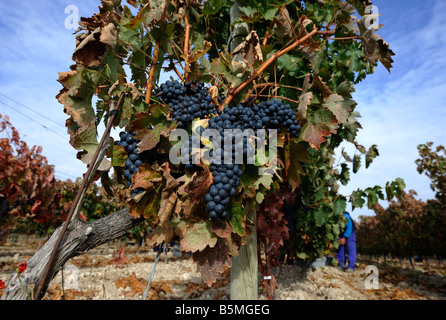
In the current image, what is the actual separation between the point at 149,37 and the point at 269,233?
195cm

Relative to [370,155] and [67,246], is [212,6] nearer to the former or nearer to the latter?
[67,246]

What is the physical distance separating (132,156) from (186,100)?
13.7 inches

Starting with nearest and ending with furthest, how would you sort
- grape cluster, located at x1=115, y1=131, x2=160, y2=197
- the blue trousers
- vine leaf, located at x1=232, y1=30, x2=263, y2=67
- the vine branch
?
the vine branch < grape cluster, located at x1=115, y1=131, x2=160, y2=197 < vine leaf, located at x1=232, y1=30, x2=263, y2=67 < the blue trousers

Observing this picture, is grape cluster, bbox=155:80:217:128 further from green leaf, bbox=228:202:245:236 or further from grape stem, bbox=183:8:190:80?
green leaf, bbox=228:202:245:236

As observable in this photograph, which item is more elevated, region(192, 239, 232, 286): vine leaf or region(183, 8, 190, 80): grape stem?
region(183, 8, 190, 80): grape stem

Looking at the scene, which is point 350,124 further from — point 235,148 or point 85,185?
point 85,185

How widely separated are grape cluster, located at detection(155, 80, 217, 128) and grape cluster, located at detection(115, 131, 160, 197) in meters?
0.20

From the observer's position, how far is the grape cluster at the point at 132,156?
1146 millimetres

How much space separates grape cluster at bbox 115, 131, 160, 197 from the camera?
115 cm

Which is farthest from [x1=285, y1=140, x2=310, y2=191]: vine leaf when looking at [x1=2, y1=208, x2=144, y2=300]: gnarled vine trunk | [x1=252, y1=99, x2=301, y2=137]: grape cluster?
[x1=2, y1=208, x2=144, y2=300]: gnarled vine trunk

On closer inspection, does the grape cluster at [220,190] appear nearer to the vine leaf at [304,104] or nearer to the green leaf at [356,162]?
the vine leaf at [304,104]

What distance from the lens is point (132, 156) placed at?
1.15 meters

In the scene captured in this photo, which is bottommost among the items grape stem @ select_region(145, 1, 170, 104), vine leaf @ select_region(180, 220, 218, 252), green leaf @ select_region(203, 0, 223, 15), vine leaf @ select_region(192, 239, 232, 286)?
vine leaf @ select_region(192, 239, 232, 286)
